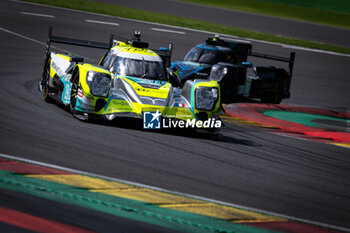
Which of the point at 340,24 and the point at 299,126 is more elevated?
the point at 340,24

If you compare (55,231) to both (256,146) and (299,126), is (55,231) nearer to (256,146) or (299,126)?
(256,146)

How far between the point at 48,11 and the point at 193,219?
2036cm

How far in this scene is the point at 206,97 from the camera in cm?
1012

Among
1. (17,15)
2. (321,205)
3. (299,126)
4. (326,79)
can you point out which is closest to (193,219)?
(321,205)

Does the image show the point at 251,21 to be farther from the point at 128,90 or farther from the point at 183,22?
the point at 128,90

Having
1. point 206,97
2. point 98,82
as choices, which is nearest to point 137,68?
point 98,82

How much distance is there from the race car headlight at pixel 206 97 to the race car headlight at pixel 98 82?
1509 millimetres

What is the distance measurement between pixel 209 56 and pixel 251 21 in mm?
14834

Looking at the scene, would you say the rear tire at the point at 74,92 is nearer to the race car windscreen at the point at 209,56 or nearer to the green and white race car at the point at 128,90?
the green and white race car at the point at 128,90

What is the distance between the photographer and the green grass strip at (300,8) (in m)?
33.2

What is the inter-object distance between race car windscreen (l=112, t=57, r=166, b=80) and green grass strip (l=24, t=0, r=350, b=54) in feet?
50.4

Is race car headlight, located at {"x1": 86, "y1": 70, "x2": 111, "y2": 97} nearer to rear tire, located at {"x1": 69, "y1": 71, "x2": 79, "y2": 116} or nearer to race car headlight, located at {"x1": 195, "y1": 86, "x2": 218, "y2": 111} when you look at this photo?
rear tire, located at {"x1": 69, "y1": 71, "x2": 79, "y2": 116}

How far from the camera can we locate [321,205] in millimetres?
7016

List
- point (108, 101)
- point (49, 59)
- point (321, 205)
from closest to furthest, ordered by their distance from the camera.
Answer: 1. point (321, 205)
2. point (108, 101)
3. point (49, 59)
